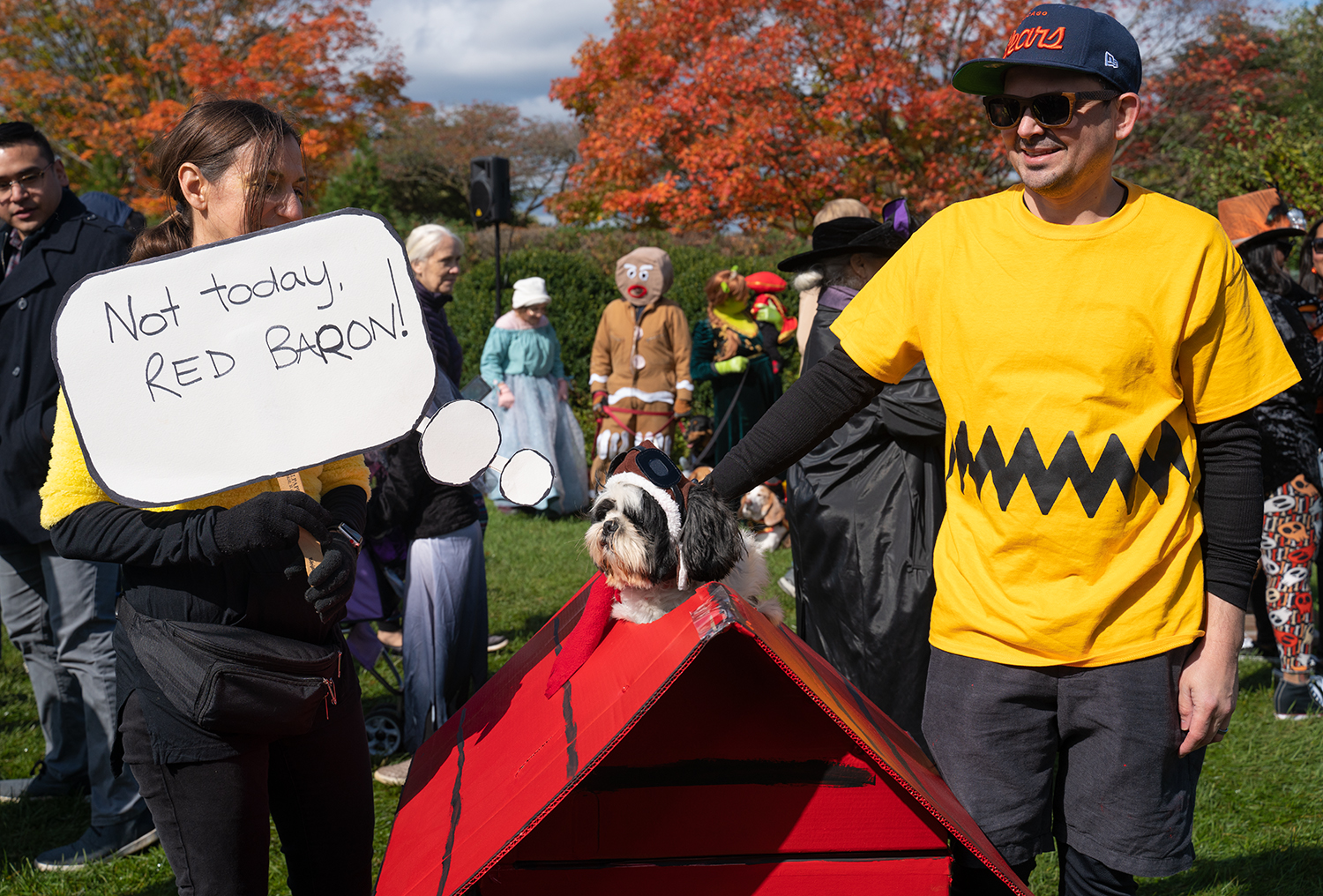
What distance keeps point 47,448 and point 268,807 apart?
2031mm

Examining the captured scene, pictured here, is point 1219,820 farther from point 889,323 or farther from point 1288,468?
point 889,323

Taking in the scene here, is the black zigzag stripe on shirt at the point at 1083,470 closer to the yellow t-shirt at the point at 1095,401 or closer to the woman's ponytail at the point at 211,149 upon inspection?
the yellow t-shirt at the point at 1095,401

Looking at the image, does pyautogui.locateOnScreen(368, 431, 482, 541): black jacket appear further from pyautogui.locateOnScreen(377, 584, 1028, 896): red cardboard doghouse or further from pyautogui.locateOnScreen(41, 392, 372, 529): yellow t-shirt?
pyautogui.locateOnScreen(377, 584, 1028, 896): red cardboard doghouse

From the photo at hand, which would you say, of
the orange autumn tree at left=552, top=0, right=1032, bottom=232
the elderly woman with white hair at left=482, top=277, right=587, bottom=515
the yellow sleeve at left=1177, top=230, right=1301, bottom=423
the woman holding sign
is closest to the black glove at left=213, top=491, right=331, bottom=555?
the woman holding sign

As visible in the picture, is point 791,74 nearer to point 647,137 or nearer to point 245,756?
point 647,137

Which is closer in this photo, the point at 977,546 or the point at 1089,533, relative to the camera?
the point at 1089,533

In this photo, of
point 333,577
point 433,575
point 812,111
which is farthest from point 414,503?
point 812,111

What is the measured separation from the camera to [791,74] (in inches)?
522

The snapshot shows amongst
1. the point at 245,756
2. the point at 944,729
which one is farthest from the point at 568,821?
the point at 944,729

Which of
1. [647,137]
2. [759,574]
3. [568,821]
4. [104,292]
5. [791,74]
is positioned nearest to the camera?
[568,821]

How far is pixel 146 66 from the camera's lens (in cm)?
1738

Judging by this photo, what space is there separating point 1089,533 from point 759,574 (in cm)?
78

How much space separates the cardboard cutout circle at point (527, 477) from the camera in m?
1.73

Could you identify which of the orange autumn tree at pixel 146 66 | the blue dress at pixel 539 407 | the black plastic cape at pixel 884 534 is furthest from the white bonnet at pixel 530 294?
the orange autumn tree at pixel 146 66
